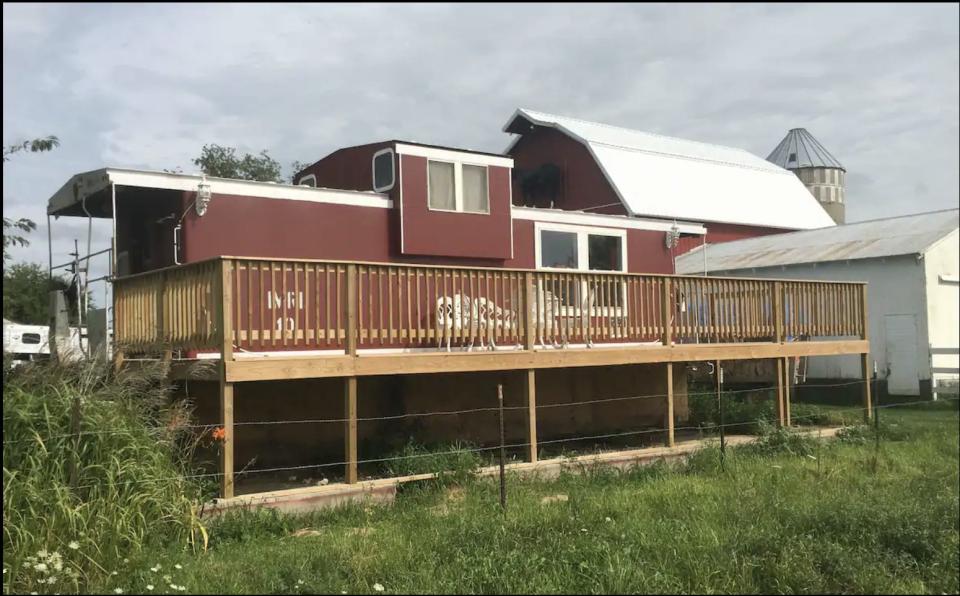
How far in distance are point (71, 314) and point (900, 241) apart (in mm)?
18356

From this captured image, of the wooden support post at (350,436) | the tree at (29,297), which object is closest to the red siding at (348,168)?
the wooden support post at (350,436)

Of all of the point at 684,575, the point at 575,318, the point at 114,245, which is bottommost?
the point at 684,575

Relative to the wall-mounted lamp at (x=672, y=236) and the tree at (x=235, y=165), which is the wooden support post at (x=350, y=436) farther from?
the tree at (x=235, y=165)

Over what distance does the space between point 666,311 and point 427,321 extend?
407 centimetres

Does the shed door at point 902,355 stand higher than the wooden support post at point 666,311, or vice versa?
the wooden support post at point 666,311

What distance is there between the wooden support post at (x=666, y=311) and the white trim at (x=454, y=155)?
9.68 feet

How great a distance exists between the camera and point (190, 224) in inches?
391

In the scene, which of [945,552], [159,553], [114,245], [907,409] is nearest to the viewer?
[159,553]

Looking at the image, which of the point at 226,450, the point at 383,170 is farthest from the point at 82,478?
the point at 383,170

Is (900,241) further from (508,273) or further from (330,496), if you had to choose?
(330,496)

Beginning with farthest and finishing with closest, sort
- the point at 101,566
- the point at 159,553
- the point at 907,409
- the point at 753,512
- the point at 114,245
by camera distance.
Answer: the point at 907,409, the point at 114,245, the point at 753,512, the point at 159,553, the point at 101,566

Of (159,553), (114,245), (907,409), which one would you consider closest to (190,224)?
(114,245)

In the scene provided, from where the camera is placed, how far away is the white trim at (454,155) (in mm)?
11344

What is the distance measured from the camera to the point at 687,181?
98.3 ft
